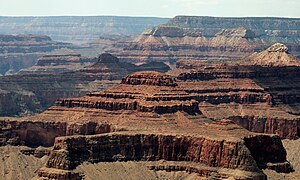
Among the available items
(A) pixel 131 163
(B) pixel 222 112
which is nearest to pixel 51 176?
(A) pixel 131 163

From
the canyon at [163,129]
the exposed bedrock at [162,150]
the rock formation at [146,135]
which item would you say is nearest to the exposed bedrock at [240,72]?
the canyon at [163,129]

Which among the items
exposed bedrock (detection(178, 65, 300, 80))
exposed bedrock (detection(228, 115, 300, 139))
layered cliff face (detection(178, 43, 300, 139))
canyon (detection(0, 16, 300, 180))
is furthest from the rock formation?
exposed bedrock (detection(178, 65, 300, 80))

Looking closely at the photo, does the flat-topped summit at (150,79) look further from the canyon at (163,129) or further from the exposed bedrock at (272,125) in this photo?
the exposed bedrock at (272,125)

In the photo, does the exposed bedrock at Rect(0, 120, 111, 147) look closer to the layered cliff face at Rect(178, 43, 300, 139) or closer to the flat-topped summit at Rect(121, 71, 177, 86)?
the flat-topped summit at Rect(121, 71, 177, 86)

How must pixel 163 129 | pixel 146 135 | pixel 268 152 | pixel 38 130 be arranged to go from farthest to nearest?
pixel 38 130, pixel 163 129, pixel 146 135, pixel 268 152

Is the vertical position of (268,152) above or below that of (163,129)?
below

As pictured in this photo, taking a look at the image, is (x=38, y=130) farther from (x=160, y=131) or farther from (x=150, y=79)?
(x=160, y=131)

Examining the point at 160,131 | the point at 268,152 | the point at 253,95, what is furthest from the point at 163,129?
the point at 253,95
